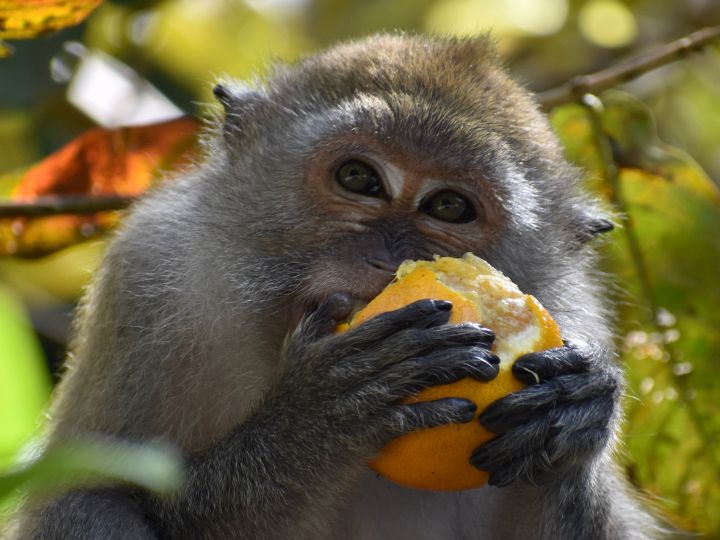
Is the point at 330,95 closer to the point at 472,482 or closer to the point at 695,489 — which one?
the point at 472,482

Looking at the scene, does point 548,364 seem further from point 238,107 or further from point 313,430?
point 238,107

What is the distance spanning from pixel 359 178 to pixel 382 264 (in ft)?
1.54

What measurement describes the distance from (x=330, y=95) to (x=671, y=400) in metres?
2.11

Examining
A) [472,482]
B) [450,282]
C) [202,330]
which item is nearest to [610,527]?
[472,482]

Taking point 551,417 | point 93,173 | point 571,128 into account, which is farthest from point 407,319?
point 93,173

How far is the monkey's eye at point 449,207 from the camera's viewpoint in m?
3.61

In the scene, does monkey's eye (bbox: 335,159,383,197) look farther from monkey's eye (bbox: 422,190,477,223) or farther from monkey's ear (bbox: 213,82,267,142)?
monkey's ear (bbox: 213,82,267,142)

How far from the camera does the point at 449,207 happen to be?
3633mm

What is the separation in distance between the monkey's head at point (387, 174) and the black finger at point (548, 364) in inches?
19.9

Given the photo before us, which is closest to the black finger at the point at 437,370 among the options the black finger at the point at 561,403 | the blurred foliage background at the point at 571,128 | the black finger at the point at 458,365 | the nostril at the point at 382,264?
the black finger at the point at 458,365

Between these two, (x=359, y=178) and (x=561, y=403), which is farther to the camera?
(x=359, y=178)

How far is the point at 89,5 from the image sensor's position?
3.42m

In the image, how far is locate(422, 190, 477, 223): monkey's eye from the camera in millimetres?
3607

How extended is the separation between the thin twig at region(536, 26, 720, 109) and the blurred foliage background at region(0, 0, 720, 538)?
0.31 ft
